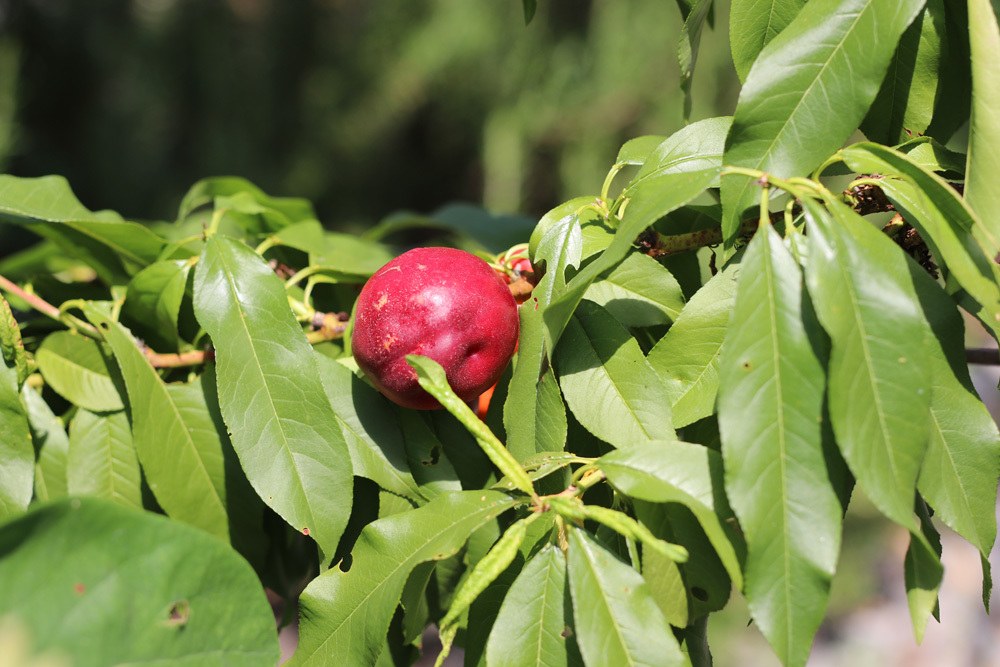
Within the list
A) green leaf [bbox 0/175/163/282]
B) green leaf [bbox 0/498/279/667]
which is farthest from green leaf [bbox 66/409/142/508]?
green leaf [bbox 0/498/279/667]

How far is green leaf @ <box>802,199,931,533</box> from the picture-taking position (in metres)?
0.46

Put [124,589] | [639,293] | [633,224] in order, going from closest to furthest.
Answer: [124,589] → [633,224] → [639,293]

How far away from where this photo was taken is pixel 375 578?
559 millimetres

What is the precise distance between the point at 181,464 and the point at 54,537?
29cm

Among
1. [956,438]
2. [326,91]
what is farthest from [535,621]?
[326,91]

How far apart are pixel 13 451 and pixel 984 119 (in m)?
0.76

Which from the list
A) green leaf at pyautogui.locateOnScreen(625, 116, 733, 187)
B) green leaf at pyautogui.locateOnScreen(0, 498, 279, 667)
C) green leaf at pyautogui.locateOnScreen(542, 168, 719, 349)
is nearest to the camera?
green leaf at pyautogui.locateOnScreen(0, 498, 279, 667)

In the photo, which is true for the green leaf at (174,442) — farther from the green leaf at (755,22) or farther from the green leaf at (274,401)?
the green leaf at (755,22)

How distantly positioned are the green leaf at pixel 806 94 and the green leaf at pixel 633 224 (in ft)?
0.11

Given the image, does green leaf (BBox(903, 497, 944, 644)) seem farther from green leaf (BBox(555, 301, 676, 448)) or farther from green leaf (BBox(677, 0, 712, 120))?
green leaf (BBox(677, 0, 712, 120))

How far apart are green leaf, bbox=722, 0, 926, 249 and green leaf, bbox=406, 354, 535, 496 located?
0.21 meters

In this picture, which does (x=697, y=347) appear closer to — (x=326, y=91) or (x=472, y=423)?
(x=472, y=423)

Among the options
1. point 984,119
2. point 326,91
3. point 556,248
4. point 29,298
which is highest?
point 984,119

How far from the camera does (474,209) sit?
3.84 ft
